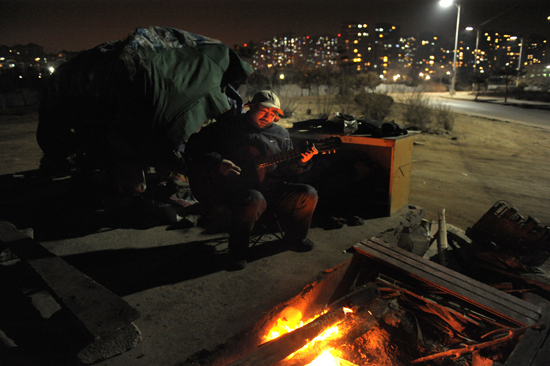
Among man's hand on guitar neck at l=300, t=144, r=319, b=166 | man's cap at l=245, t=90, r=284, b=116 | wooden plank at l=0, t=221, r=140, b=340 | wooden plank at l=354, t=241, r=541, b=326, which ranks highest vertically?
man's cap at l=245, t=90, r=284, b=116

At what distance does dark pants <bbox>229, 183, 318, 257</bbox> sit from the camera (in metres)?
3.20

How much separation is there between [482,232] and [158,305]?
3389mm

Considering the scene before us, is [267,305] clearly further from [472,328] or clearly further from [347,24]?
[347,24]

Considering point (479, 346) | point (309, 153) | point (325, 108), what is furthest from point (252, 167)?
point (325, 108)

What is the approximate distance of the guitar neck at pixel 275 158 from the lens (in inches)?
134

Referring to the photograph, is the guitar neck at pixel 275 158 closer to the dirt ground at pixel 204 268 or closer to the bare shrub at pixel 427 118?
the dirt ground at pixel 204 268

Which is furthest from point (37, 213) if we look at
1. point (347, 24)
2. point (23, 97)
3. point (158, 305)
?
point (347, 24)

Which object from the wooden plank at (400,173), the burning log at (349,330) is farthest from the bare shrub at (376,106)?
the burning log at (349,330)

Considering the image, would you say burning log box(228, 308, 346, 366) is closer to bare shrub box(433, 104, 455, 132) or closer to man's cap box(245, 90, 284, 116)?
man's cap box(245, 90, 284, 116)

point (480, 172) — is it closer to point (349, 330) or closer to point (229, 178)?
point (229, 178)

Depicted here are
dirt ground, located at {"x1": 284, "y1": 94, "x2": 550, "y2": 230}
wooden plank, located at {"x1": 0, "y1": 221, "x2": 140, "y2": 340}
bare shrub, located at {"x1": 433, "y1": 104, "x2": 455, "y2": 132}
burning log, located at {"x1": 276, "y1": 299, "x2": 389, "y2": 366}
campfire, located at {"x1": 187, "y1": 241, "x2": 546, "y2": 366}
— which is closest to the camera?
wooden plank, located at {"x1": 0, "y1": 221, "x2": 140, "y2": 340}

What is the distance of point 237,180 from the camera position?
340 cm

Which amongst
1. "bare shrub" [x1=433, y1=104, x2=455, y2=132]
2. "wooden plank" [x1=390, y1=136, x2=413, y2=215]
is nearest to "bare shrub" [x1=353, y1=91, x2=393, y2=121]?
"bare shrub" [x1=433, y1=104, x2=455, y2=132]

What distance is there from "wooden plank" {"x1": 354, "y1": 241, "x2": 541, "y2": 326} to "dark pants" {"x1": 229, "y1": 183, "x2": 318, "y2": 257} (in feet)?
2.06
